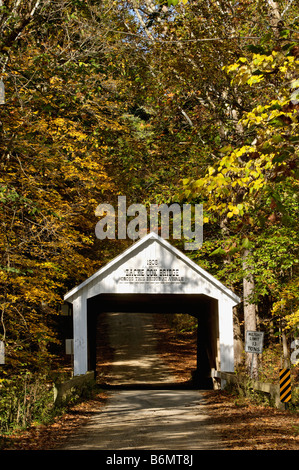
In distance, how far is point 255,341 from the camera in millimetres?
14914

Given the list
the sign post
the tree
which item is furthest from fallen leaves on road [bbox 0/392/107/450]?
the tree

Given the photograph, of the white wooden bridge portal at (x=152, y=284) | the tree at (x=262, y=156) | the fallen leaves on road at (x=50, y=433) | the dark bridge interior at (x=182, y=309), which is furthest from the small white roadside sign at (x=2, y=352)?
the dark bridge interior at (x=182, y=309)

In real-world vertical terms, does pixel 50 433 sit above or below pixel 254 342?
below

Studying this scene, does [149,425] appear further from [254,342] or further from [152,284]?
[152,284]

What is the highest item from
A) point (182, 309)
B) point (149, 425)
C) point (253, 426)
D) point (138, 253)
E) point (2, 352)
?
point (138, 253)

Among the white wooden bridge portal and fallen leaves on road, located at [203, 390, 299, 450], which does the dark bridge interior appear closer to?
the white wooden bridge portal

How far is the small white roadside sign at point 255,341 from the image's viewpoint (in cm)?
1478

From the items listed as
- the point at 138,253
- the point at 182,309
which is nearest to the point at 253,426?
the point at 138,253

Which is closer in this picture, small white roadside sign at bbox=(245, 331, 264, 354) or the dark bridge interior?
small white roadside sign at bbox=(245, 331, 264, 354)

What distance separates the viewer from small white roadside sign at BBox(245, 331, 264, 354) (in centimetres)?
1478

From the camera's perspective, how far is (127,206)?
2855 centimetres

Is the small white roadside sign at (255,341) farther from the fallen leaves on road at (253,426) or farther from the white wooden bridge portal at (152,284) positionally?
the white wooden bridge portal at (152,284)

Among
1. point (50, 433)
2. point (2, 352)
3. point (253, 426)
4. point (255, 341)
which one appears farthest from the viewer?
point (255, 341)
